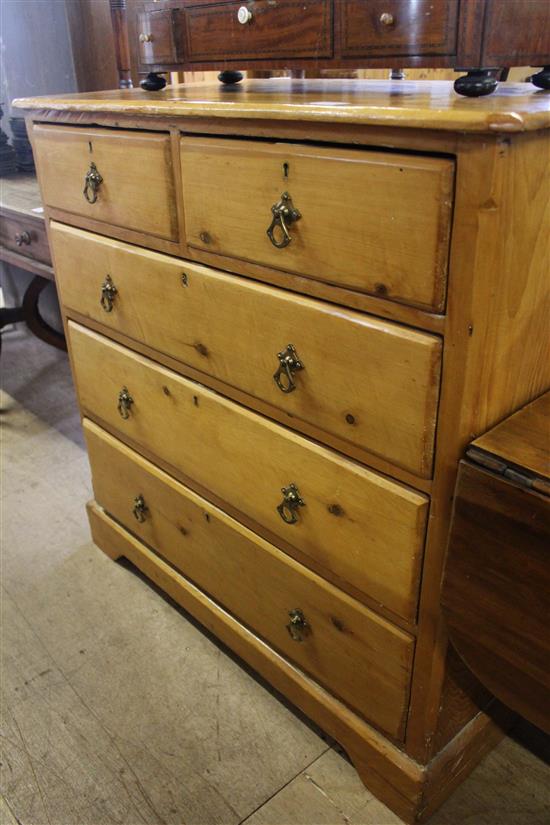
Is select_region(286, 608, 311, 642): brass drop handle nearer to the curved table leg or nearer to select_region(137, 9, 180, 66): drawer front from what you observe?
select_region(137, 9, 180, 66): drawer front

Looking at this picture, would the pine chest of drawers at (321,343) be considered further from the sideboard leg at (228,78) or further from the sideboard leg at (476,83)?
the sideboard leg at (228,78)

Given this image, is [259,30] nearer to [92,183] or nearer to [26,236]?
[92,183]

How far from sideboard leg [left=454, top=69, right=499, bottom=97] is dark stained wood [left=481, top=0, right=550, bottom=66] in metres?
0.02

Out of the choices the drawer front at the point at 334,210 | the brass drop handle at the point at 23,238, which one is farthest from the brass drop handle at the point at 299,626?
the brass drop handle at the point at 23,238

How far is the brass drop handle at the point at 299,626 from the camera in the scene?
1.31 m

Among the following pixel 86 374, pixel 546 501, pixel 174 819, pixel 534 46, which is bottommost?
pixel 174 819

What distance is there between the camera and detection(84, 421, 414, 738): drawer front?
3.90 ft

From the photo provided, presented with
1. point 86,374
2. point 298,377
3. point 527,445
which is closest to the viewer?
point 527,445

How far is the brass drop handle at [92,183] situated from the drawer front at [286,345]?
0.29 feet

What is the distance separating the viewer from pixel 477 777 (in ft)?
4.39

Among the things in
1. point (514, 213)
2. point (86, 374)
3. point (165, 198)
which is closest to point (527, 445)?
point (514, 213)

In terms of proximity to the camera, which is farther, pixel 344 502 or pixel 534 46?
pixel 344 502

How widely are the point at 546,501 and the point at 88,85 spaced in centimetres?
228

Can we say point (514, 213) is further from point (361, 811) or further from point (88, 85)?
point (88, 85)
